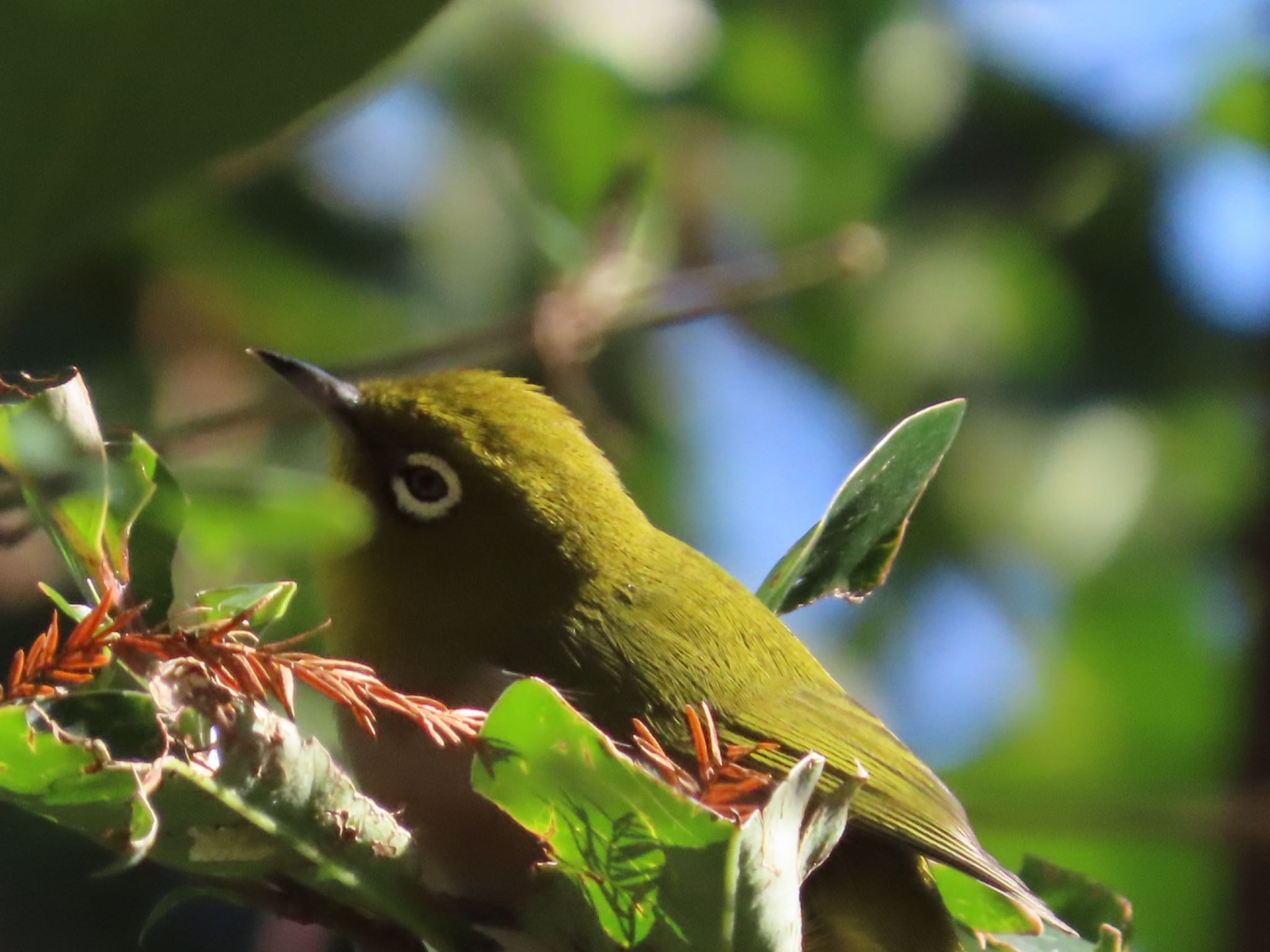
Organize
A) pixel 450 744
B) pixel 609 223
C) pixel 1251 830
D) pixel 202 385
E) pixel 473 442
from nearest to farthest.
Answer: pixel 450 744
pixel 473 442
pixel 609 223
pixel 1251 830
pixel 202 385

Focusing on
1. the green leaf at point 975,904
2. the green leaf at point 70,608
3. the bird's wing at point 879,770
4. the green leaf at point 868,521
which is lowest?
→ the green leaf at point 975,904

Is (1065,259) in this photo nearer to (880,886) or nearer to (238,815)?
(880,886)

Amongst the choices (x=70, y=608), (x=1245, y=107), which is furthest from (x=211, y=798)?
(x=1245, y=107)

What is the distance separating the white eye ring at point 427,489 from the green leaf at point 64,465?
3.87 ft

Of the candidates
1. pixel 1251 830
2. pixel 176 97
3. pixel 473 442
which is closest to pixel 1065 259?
pixel 1251 830

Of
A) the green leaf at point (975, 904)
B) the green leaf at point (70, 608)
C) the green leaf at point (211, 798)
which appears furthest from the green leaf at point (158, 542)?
the green leaf at point (975, 904)

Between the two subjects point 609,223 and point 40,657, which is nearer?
point 40,657

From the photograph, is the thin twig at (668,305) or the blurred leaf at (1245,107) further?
the blurred leaf at (1245,107)

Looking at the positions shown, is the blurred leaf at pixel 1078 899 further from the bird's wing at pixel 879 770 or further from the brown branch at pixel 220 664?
the brown branch at pixel 220 664

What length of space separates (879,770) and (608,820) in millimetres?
1175

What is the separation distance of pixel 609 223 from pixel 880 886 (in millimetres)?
1798

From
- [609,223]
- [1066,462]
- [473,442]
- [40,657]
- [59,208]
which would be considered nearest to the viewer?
[40,657]

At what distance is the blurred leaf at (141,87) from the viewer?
2.76 m

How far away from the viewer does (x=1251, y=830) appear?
4.63m
